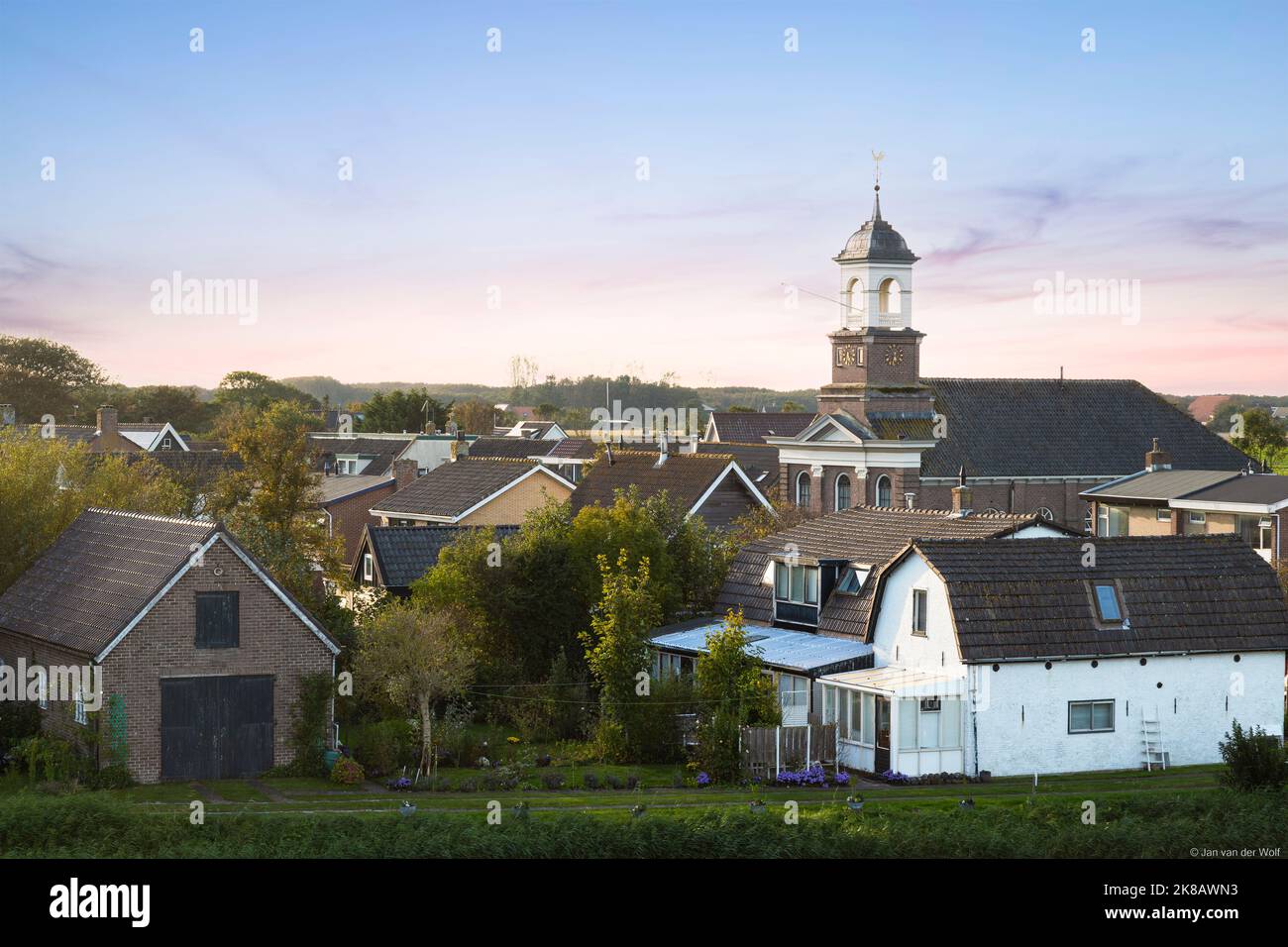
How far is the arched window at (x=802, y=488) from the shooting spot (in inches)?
2788

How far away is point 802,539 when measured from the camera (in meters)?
43.2

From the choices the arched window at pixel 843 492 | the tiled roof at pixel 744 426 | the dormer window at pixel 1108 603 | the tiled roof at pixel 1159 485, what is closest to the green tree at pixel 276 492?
the arched window at pixel 843 492

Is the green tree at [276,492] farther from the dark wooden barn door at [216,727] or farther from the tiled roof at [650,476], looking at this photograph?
the dark wooden barn door at [216,727]

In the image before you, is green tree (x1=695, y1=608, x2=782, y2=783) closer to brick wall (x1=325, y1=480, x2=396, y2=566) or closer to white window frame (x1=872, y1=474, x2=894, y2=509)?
white window frame (x1=872, y1=474, x2=894, y2=509)

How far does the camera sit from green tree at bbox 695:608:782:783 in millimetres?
33906

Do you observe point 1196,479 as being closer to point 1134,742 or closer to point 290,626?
point 1134,742

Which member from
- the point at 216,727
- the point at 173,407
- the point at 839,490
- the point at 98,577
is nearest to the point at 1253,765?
the point at 216,727

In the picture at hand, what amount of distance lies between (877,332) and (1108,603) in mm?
34445

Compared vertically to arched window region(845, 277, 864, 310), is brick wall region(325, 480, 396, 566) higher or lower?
lower

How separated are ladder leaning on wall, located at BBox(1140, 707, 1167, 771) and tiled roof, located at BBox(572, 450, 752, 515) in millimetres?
25678

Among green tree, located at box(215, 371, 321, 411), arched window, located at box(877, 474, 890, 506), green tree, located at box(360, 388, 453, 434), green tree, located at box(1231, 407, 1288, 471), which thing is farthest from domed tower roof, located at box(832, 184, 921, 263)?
green tree, located at box(215, 371, 321, 411)

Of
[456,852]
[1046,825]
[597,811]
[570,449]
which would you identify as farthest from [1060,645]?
[570,449]

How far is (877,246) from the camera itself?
225ft

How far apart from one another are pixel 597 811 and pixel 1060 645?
11431 millimetres
